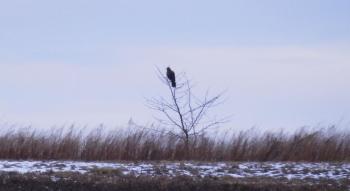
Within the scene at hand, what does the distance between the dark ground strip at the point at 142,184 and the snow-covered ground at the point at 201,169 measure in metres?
0.62

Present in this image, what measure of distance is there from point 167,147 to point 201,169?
4.42m

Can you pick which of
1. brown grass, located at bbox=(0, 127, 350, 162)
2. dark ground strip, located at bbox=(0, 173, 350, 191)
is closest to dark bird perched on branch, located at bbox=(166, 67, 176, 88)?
brown grass, located at bbox=(0, 127, 350, 162)

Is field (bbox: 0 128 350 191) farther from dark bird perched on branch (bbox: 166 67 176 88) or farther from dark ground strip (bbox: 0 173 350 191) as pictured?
dark bird perched on branch (bbox: 166 67 176 88)

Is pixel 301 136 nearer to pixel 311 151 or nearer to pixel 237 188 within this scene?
pixel 311 151

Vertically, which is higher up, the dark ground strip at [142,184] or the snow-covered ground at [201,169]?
the snow-covered ground at [201,169]

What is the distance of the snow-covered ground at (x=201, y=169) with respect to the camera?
12984mm

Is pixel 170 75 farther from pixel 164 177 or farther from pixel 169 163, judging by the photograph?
pixel 164 177

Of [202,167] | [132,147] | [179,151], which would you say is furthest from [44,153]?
[202,167]

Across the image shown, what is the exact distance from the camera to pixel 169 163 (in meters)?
14.7

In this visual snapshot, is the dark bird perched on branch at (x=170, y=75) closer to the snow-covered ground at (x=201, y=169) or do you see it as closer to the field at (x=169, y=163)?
the field at (x=169, y=163)

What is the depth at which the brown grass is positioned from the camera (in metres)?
17.1

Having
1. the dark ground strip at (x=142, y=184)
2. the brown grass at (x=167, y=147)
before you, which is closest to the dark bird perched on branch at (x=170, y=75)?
the brown grass at (x=167, y=147)

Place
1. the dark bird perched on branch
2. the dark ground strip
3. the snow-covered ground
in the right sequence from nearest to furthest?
1. the dark ground strip
2. the snow-covered ground
3. the dark bird perched on branch

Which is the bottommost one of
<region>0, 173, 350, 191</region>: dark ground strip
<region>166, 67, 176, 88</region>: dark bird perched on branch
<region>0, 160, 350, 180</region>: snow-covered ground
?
<region>0, 173, 350, 191</region>: dark ground strip
